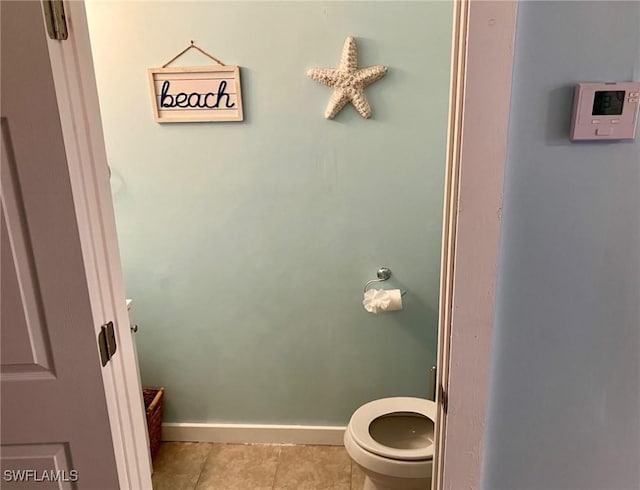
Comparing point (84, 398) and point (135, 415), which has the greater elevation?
point (84, 398)

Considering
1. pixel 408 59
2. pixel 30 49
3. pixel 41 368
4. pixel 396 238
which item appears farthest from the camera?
pixel 396 238

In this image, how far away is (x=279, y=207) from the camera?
6.81 feet

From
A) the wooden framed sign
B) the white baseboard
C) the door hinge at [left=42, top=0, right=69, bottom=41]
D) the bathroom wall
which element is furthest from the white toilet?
the door hinge at [left=42, top=0, right=69, bottom=41]

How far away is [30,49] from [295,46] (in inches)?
49.4

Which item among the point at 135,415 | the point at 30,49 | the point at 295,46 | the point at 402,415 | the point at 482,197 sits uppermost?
the point at 295,46

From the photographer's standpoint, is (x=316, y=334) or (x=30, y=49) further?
(x=316, y=334)

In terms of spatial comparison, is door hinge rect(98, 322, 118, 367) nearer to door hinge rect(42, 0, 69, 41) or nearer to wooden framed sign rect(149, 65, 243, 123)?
door hinge rect(42, 0, 69, 41)

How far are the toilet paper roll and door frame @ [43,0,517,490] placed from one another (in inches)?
39.8

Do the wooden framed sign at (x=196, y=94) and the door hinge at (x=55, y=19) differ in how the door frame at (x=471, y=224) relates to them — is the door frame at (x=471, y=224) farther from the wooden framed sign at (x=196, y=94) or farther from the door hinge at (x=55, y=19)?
the wooden framed sign at (x=196, y=94)

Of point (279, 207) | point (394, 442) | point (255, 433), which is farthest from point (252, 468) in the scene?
point (279, 207)

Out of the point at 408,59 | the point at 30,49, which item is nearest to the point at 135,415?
the point at 30,49

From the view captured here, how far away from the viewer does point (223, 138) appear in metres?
2.01

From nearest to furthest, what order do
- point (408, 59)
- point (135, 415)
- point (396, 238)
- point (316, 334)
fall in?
point (135, 415) < point (408, 59) < point (396, 238) < point (316, 334)

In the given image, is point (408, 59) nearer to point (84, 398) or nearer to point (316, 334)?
point (316, 334)
